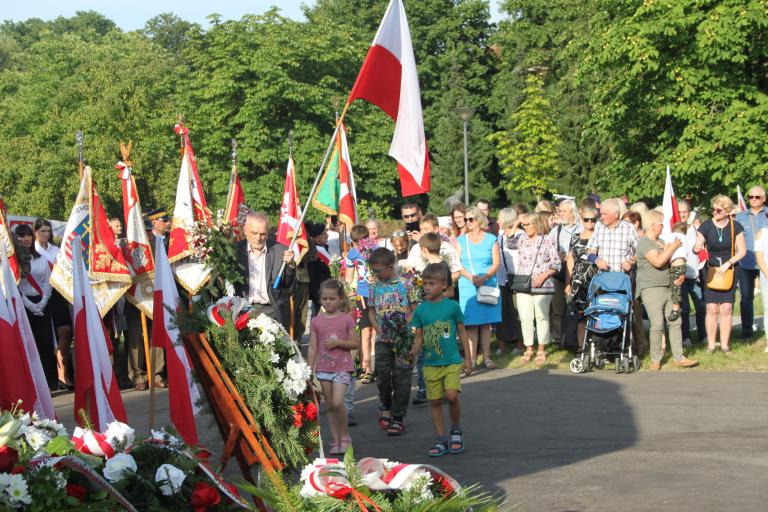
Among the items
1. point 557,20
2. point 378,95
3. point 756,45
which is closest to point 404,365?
point 378,95

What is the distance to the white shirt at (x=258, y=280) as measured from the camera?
10.6m

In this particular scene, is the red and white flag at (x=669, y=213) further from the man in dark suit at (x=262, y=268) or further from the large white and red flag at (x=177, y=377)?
the large white and red flag at (x=177, y=377)

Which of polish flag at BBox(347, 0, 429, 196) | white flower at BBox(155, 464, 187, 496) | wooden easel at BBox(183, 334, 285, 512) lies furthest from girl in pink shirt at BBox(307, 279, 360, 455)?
white flower at BBox(155, 464, 187, 496)

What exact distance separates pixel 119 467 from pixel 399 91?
6898mm

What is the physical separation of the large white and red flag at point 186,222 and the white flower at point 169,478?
28.5 feet

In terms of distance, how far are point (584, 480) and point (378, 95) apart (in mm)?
4396

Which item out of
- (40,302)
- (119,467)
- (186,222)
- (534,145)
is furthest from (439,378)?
(534,145)

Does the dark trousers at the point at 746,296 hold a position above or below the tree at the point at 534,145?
below

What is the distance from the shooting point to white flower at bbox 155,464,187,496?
14.6ft

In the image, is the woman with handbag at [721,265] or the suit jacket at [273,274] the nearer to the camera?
the suit jacket at [273,274]

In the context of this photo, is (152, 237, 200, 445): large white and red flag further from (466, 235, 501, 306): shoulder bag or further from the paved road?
(466, 235, 501, 306): shoulder bag

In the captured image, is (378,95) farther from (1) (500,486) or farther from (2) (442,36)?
(2) (442,36)

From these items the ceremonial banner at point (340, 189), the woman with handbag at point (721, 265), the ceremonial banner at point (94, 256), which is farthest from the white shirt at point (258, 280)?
the woman with handbag at point (721, 265)

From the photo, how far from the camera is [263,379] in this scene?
7094 millimetres
